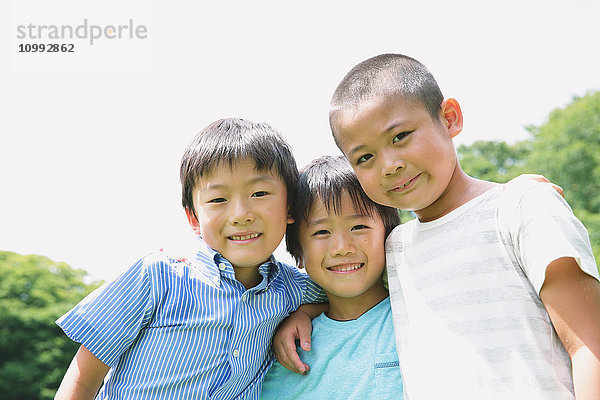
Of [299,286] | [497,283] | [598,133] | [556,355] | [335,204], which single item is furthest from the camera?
[598,133]

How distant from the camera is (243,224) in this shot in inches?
89.4

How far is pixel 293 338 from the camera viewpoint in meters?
2.35

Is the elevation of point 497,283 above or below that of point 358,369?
above

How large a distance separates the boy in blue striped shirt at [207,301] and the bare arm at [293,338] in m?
0.05

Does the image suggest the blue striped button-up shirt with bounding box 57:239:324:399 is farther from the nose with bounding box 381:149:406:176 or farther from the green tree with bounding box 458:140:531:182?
the green tree with bounding box 458:140:531:182

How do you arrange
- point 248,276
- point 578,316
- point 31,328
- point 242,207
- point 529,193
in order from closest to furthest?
point 578,316, point 529,193, point 242,207, point 248,276, point 31,328

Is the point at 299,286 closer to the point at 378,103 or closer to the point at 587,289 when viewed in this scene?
the point at 378,103

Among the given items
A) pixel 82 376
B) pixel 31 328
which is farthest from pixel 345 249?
pixel 31 328

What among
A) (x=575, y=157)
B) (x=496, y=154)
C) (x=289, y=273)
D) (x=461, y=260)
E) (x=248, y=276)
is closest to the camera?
(x=461, y=260)

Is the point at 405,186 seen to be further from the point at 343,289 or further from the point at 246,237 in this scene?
the point at 246,237

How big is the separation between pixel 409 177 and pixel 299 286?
2.79ft

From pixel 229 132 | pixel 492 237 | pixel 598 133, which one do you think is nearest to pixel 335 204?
pixel 229 132

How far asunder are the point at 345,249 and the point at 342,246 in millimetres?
18

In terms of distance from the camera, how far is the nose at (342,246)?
230cm
